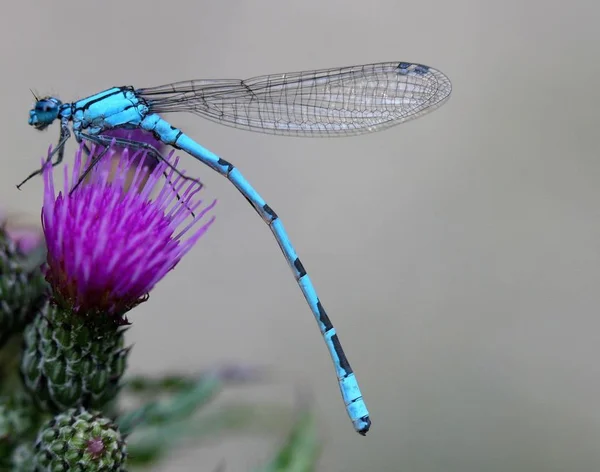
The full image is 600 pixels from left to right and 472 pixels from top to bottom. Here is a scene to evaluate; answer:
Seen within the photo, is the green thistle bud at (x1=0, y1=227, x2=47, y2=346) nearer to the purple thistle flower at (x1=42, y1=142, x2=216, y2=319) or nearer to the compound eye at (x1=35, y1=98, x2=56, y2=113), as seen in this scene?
the purple thistle flower at (x1=42, y1=142, x2=216, y2=319)

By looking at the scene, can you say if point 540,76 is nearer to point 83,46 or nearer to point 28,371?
point 83,46

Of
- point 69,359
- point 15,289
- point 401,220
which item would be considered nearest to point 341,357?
point 69,359

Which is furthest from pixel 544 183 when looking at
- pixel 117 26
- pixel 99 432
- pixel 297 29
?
pixel 99 432

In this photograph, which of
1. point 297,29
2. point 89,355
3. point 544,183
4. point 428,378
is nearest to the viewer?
point 89,355

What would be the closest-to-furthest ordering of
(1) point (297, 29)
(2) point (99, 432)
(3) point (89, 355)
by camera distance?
(2) point (99, 432), (3) point (89, 355), (1) point (297, 29)

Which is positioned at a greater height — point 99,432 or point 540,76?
point 540,76

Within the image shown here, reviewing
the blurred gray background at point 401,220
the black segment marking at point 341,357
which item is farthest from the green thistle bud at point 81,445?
the blurred gray background at point 401,220

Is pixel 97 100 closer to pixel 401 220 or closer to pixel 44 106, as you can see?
pixel 44 106
